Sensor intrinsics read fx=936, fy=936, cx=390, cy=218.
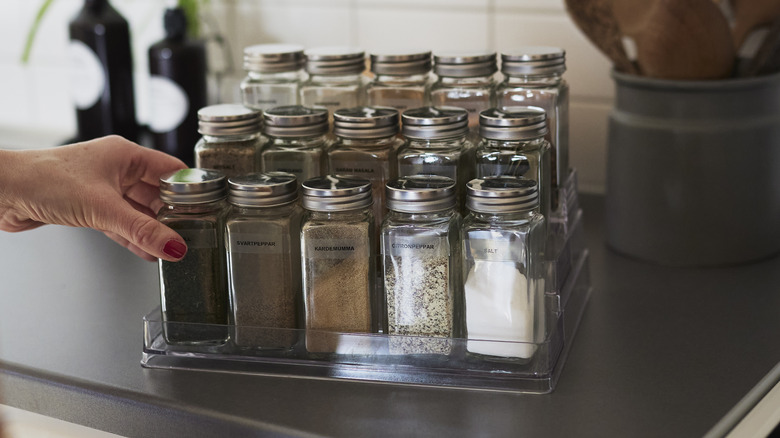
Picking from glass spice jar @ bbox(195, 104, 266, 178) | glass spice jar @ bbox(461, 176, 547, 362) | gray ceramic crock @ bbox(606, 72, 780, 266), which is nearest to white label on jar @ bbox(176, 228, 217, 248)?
glass spice jar @ bbox(195, 104, 266, 178)

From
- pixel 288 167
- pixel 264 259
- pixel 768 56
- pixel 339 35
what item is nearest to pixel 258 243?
pixel 264 259

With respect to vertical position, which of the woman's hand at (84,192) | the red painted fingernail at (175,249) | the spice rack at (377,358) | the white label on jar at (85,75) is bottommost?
the spice rack at (377,358)

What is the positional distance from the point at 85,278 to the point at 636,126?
0.66 meters

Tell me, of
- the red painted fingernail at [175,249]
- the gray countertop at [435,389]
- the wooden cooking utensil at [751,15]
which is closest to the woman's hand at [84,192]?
the red painted fingernail at [175,249]

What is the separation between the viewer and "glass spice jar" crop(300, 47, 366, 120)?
0.99 m

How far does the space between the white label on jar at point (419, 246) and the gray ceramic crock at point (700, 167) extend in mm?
390

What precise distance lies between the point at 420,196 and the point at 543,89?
0.25 meters

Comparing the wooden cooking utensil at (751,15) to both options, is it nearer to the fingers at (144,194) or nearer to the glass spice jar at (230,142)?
the glass spice jar at (230,142)

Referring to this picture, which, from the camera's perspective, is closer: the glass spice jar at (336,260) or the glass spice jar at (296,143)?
the glass spice jar at (336,260)

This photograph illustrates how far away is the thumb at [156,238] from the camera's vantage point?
31.5 inches

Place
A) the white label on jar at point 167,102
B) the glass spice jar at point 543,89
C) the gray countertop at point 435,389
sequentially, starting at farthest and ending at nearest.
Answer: the white label on jar at point 167,102 < the glass spice jar at point 543,89 < the gray countertop at point 435,389

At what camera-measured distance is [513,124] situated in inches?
32.9

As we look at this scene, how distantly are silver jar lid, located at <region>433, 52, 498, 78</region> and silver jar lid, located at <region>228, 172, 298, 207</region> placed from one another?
0.78 feet

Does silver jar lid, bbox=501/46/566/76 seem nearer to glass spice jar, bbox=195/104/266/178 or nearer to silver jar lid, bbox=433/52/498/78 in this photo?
silver jar lid, bbox=433/52/498/78
